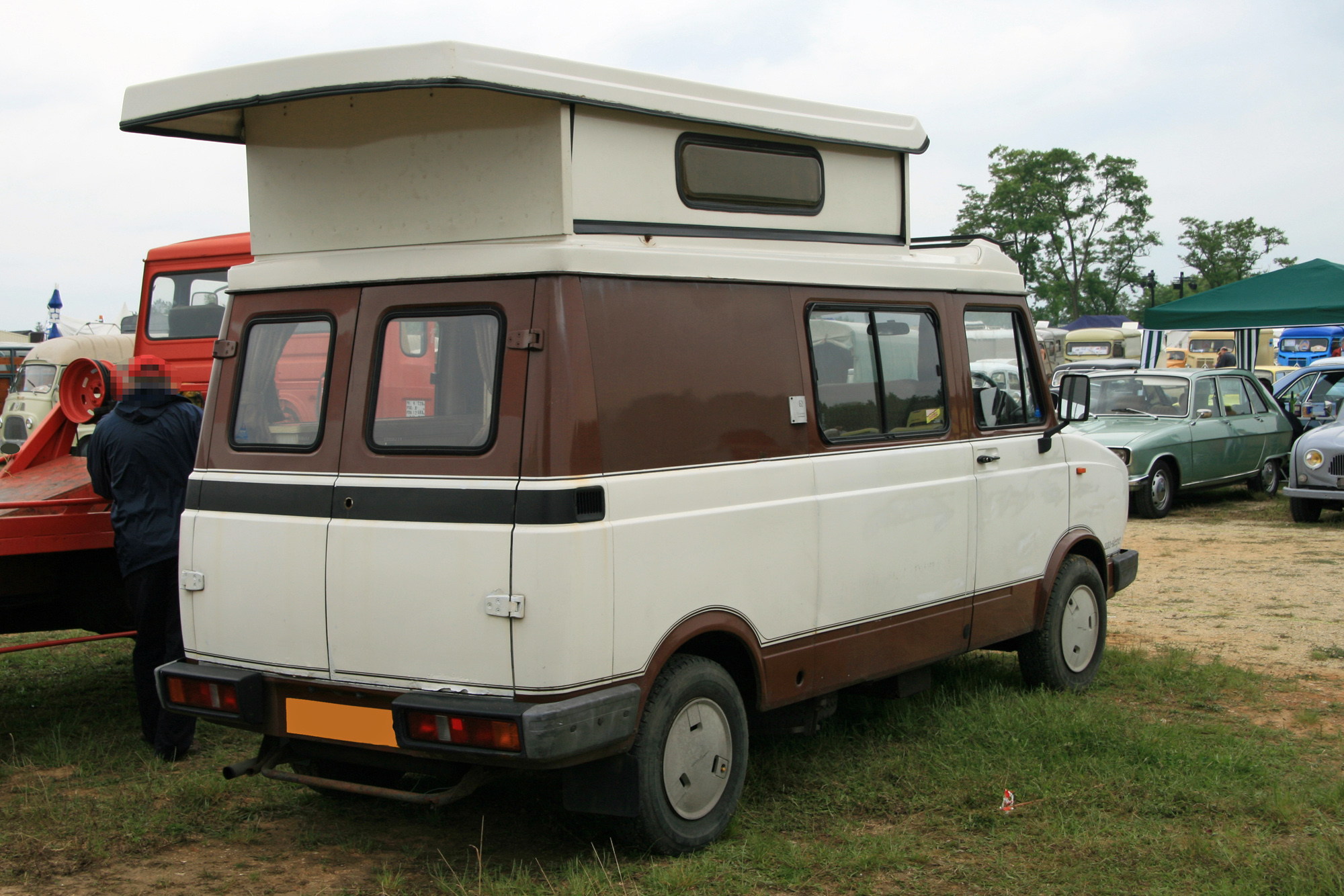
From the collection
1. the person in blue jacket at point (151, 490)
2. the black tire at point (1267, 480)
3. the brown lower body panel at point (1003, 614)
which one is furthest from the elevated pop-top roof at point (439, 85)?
the black tire at point (1267, 480)

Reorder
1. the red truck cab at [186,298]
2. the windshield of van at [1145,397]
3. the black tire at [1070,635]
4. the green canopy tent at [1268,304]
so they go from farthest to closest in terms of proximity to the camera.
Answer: the green canopy tent at [1268,304], the windshield of van at [1145,397], the red truck cab at [186,298], the black tire at [1070,635]

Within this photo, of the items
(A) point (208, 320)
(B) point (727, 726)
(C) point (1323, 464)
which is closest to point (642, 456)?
(B) point (727, 726)

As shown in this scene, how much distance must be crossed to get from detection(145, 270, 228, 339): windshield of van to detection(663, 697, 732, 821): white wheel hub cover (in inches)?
260

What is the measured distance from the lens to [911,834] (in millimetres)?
4688

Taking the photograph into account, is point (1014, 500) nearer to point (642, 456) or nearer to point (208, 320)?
point (642, 456)

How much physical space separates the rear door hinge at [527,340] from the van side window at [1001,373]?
9.06 feet

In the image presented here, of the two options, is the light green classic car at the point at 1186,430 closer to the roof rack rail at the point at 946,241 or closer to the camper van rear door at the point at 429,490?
the roof rack rail at the point at 946,241

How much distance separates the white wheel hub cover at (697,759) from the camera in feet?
14.3

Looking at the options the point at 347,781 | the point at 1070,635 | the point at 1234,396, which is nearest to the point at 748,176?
the point at 347,781

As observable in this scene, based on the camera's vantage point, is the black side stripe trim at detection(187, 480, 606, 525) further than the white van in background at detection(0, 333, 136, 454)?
No

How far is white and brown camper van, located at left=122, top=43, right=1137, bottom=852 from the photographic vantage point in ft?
12.9

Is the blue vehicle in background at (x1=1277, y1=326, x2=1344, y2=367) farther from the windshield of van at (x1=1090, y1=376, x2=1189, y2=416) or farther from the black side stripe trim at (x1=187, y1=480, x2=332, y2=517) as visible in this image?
the black side stripe trim at (x1=187, y1=480, x2=332, y2=517)

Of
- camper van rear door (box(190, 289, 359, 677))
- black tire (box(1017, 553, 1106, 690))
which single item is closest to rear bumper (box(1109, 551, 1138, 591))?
black tire (box(1017, 553, 1106, 690))

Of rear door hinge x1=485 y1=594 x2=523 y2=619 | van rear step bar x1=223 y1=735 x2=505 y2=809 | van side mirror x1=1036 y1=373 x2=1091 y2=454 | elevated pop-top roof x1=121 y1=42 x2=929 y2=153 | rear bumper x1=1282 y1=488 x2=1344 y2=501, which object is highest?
elevated pop-top roof x1=121 y1=42 x2=929 y2=153
